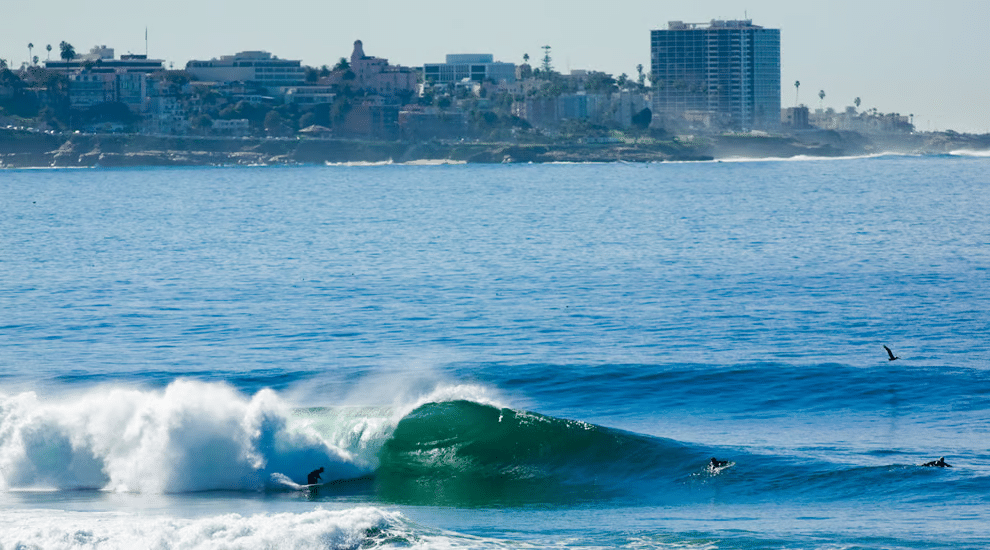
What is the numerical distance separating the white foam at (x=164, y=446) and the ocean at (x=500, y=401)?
4cm

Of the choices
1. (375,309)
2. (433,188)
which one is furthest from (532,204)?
(375,309)

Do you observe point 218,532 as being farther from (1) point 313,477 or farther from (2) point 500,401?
(2) point 500,401

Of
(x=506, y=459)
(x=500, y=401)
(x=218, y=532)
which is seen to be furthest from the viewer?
(x=500, y=401)

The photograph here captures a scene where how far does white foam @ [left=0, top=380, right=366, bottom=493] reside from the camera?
67.0ft

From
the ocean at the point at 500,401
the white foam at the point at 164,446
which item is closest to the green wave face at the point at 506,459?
the ocean at the point at 500,401

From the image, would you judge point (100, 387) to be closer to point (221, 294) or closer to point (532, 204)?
point (221, 294)

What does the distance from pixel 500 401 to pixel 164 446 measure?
8272mm

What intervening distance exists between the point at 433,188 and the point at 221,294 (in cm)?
12879

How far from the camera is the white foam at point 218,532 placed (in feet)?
52.2

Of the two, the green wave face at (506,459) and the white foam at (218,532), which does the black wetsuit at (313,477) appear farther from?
the white foam at (218,532)

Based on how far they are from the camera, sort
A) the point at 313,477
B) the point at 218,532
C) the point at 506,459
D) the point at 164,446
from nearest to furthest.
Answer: the point at 218,532 → the point at 313,477 → the point at 164,446 → the point at 506,459

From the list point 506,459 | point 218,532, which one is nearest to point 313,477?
point 506,459

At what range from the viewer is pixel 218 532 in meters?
16.1

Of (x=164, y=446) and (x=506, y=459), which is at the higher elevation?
(x=164, y=446)
